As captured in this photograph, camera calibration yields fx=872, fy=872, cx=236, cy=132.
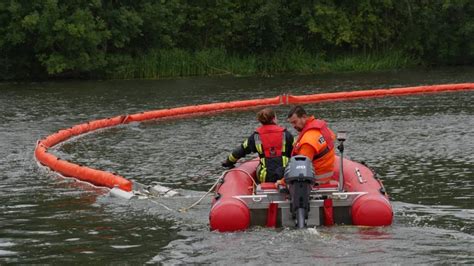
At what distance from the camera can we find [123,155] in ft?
56.4

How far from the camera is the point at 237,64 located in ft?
135

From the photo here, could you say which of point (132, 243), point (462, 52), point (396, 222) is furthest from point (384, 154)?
point (462, 52)

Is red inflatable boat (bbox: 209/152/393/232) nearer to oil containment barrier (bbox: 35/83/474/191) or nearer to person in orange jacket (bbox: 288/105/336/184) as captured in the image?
person in orange jacket (bbox: 288/105/336/184)

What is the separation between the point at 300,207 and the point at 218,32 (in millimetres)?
35625

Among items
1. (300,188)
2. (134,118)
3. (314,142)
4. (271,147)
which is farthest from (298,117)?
(134,118)

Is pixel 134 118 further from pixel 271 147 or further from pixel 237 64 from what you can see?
pixel 237 64

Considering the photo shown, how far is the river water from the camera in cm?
889

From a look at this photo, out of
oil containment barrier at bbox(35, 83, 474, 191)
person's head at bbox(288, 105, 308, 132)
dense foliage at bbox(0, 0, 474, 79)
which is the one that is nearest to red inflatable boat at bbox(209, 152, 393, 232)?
person's head at bbox(288, 105, 308, 132)

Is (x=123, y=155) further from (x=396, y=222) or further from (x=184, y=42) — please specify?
(x=184, y=42)

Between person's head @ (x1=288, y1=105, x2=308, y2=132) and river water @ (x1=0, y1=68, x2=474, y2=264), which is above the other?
person's head @ (x1=288, y1=105, x2=308, y2=132)

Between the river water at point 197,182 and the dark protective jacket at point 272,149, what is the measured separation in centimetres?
Result: 105

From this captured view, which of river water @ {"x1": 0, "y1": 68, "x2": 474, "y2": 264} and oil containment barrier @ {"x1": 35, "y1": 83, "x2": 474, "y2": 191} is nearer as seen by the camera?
river water @ {"x1": 0, "y1": 68, "x2": 474, "y2": 264}

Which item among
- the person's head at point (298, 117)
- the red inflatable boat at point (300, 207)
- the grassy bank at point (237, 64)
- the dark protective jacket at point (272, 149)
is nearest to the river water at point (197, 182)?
the red inflatable boat at point (300, 207)

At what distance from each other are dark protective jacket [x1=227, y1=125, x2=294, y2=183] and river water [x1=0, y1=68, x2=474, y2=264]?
1.05 meters
